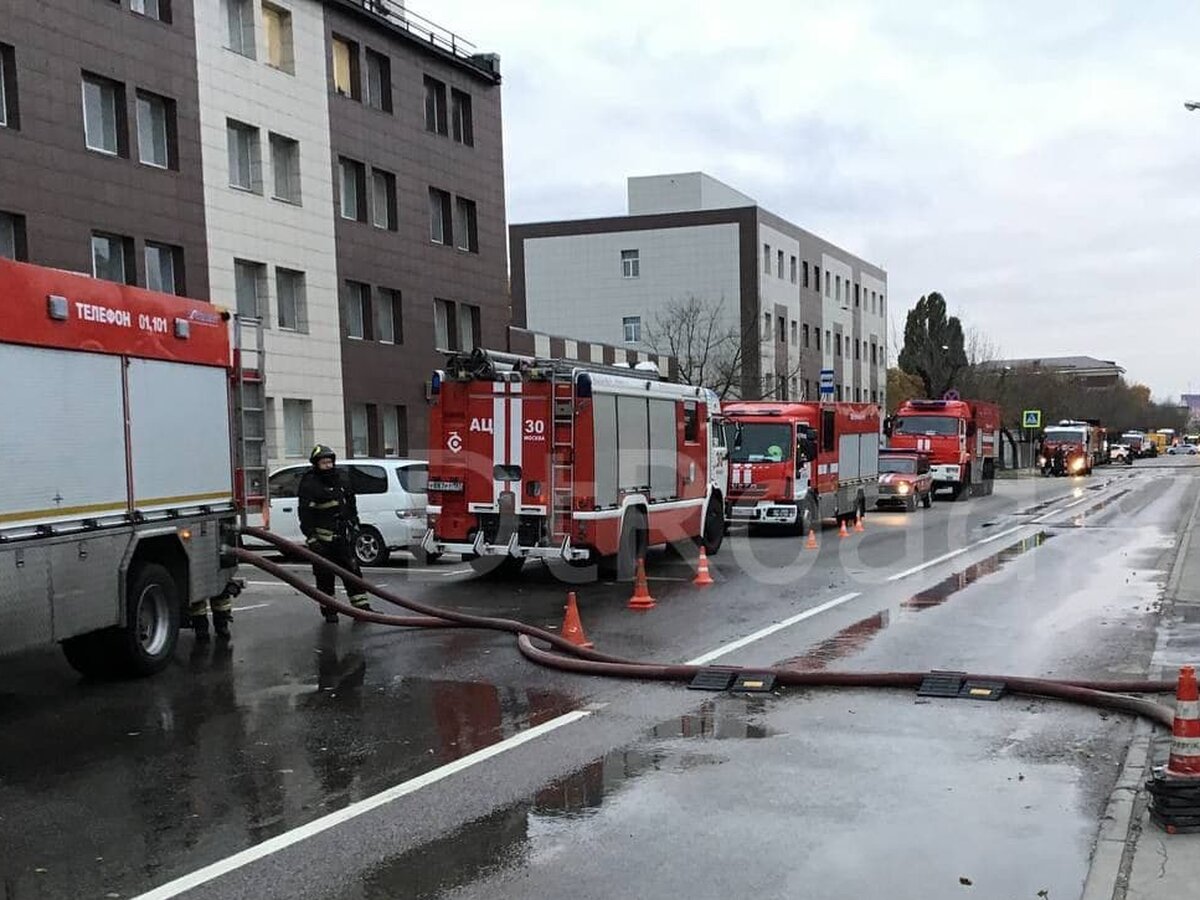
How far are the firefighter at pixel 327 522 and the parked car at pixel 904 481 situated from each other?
20.0 m

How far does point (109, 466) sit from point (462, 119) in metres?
29.4

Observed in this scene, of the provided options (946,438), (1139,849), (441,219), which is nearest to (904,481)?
(946,438)

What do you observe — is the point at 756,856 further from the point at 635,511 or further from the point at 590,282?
the point at 590,282

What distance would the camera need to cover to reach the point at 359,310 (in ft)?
104

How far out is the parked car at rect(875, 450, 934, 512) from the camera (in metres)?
31.3

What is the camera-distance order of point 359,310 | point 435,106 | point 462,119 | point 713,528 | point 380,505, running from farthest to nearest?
point 462,119
point 435,106
point 359,310
point 713,528
point 380,505

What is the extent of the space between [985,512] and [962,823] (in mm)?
26384

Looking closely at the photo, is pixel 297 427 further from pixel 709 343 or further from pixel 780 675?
pixel 709 343

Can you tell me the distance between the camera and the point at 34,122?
21.8 m

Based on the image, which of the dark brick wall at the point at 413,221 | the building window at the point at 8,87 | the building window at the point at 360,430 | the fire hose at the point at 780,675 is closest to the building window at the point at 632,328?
the dark brick wall at the point at 413,221

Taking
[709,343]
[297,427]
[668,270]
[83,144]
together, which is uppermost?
[668,270]

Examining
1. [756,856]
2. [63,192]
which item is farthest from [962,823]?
[63,192]

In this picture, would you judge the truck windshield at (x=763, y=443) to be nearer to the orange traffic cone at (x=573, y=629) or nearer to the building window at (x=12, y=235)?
the orange traffic cone at (x=573, y=629)

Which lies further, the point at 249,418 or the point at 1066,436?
the point at 1066,436
